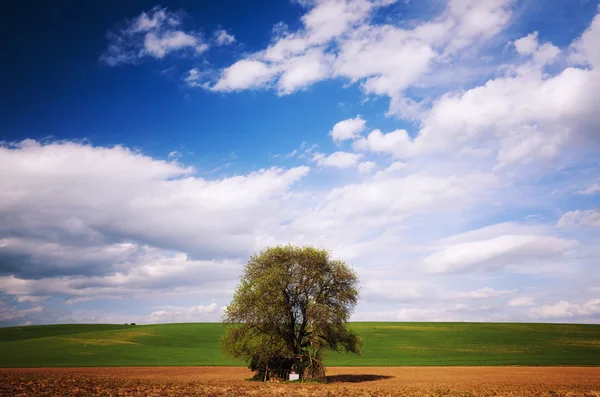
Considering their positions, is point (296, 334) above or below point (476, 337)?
above

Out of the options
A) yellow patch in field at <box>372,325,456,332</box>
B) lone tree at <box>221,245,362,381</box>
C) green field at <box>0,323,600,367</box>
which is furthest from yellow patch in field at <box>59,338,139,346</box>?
yellow patch in field at <box>372,325,456,332</box>

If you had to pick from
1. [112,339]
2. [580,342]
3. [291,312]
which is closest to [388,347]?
[580,342]

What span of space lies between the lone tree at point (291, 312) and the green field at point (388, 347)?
2832 centimetres

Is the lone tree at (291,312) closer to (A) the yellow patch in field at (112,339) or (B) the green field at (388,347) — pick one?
(B) the green field at (388,347)

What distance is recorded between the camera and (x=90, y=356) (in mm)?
73000

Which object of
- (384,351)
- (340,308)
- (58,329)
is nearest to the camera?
(340,308)

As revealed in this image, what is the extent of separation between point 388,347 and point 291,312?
172 feet

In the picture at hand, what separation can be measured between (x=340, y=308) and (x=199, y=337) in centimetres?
7166

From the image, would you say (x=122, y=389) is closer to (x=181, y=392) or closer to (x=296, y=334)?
(x=181, y=392)

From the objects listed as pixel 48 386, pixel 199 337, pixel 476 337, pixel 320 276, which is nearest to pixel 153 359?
pixel 199 337

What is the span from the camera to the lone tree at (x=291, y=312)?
41.6m

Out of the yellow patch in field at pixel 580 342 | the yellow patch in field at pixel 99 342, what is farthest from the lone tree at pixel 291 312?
the yellow patch in field at pixel 580 342

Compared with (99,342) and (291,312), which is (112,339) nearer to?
(99,342)

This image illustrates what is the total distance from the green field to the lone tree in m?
28.3
